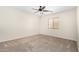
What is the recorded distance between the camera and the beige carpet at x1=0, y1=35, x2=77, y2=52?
4.05 ft

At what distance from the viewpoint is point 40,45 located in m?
1.26

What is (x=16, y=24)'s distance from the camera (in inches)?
50.8

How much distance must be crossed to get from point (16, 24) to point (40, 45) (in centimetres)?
48

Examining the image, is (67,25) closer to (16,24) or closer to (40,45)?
(40,45)

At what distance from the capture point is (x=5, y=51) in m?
1.24

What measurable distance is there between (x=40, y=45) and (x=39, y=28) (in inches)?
10.1

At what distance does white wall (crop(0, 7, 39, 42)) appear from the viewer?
4.13 ft

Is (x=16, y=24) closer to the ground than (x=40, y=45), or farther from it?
farther from it

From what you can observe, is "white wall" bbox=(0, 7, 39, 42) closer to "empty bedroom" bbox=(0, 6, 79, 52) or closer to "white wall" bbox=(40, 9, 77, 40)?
"empty bedroom" bbox=(0, 6, 79, 52)

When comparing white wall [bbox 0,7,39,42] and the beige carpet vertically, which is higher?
white wall [bbox 0,7,39,42]

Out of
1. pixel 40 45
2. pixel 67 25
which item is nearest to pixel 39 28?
pixel 40 45

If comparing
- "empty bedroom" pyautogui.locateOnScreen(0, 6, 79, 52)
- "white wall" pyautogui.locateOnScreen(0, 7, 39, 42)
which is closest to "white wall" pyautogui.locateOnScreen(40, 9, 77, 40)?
"empty bedroom" pyautogui.locateOnScreen(0, 6, 79, 52)
